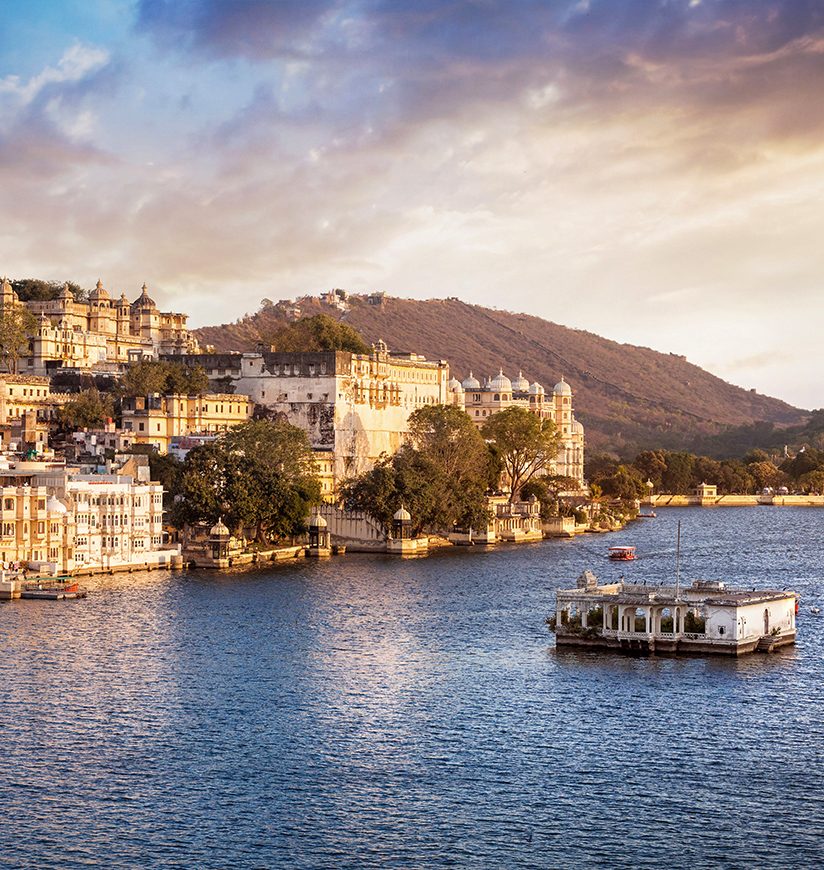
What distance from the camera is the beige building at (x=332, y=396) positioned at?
142 m

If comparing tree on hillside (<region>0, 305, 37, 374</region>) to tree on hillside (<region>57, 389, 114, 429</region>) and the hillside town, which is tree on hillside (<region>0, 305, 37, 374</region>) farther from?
tree on hillside (<region>57, 389, 114, 429</region>)

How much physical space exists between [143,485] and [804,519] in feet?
337

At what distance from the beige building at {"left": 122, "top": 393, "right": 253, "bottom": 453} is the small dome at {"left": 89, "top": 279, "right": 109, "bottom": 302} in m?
30.4

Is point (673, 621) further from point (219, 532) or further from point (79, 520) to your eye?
point (219, 532)

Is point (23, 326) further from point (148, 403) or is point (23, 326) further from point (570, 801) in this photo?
point (570, 801)

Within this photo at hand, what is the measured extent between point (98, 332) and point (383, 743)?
11722 centimetres

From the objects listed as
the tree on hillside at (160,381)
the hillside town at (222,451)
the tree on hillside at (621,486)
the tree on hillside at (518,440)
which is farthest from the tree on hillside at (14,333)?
A: the tree on hillside at (621,486)

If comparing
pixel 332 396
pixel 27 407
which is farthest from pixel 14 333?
pixel 332 396

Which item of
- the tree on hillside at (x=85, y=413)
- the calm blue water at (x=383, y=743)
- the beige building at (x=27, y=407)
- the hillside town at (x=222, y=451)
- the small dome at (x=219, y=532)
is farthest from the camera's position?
the tree on hillside at (x=85, y=413)

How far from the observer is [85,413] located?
13162cm

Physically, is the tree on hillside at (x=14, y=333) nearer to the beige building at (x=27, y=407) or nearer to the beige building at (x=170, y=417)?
the beige building at (x=27, y=407)

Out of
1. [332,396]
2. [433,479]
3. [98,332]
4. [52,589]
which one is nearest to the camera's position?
[52,589]

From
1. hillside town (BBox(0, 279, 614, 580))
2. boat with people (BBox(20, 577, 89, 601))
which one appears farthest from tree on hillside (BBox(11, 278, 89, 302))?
boat with people (BBox(20, 577, 89, 601))

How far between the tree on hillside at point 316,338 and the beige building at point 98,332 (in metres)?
10.8
